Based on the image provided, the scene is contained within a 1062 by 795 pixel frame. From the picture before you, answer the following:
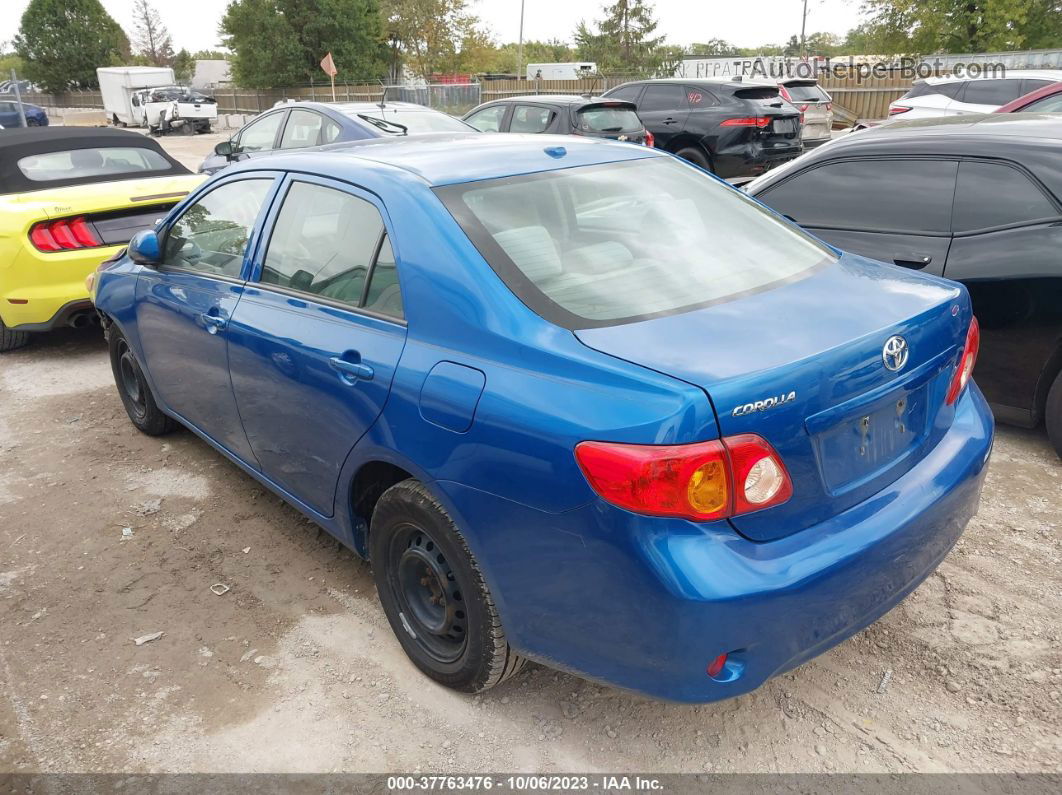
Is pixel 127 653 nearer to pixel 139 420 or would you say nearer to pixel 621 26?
pixel 139 420

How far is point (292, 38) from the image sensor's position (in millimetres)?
46469

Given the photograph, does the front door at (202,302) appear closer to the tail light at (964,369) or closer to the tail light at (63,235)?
the tail light at (63,235)

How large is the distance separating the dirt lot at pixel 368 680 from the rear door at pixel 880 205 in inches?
48.2

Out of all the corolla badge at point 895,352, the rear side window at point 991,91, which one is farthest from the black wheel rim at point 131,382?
the rear side window at point 991,91

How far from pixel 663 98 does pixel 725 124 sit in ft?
4.60

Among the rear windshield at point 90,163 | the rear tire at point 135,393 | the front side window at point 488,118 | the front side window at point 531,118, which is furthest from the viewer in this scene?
the front side window at point 488,118

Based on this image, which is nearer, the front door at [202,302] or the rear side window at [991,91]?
the front door at [202,302]

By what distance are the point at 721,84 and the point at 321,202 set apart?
1167 cm

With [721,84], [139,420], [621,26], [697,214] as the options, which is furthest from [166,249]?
[621,26]

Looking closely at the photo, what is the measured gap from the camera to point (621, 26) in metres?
55.9

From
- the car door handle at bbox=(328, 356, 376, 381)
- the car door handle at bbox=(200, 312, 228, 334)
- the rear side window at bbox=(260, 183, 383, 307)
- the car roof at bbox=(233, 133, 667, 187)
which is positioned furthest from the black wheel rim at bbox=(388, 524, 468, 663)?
the car door handle at bbox=(200, 312, 228, 334)

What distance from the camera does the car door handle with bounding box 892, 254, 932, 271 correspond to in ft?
14.5

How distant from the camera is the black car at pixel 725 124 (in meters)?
13.0

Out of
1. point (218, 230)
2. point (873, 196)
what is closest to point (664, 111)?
point (873, 196)
